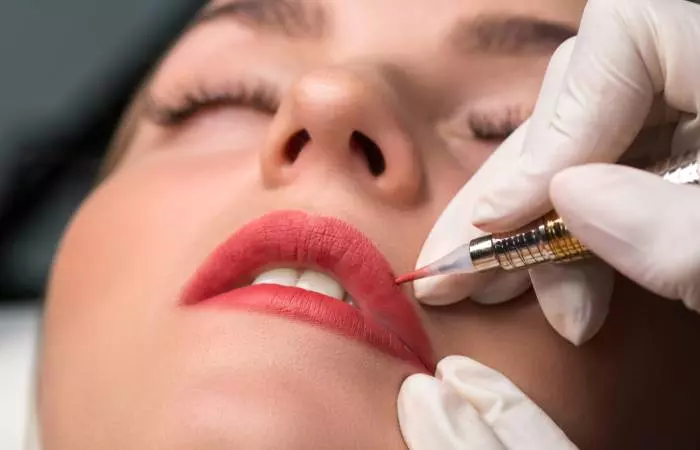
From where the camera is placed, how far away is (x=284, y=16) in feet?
3.44

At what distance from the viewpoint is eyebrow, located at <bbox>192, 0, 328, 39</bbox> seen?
1.03m

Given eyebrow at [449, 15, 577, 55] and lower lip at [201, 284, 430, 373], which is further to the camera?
eyebrow at [449, 15, 577, 55]

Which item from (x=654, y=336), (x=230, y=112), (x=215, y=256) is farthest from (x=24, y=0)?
(x=654, y=336)

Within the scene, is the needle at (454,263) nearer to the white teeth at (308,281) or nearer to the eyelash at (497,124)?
the white teeth at (308,281)

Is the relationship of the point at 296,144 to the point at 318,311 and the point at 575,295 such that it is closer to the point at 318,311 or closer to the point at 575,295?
the point at 318,311

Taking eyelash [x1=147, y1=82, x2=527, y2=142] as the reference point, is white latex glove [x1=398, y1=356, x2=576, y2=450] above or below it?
below

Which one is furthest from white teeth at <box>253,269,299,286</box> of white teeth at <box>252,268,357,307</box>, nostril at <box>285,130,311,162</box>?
nostril at <box>285,130,311,162</box>

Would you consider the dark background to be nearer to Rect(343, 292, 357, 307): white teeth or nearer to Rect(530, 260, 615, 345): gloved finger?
Rect(343, 292, 357, 307): white teeth

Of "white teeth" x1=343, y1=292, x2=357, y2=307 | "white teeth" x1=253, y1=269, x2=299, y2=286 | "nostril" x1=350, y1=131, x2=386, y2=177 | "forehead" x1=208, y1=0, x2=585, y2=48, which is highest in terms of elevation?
"forehead" x1=208, y1=0, x2=585, y2=48

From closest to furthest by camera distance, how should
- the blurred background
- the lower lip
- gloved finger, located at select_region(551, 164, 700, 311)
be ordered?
gloved finger, located at select_region(551, 164, 700, 311)
the lower lip
the blurred background

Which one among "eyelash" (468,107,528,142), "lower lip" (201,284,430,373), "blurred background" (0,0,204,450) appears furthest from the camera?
"blurred background" (0,0,204,450)

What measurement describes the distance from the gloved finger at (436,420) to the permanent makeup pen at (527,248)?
108mm

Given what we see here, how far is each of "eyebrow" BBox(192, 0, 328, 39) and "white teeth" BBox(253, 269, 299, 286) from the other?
0.31 metres

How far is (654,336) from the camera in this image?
935mm
